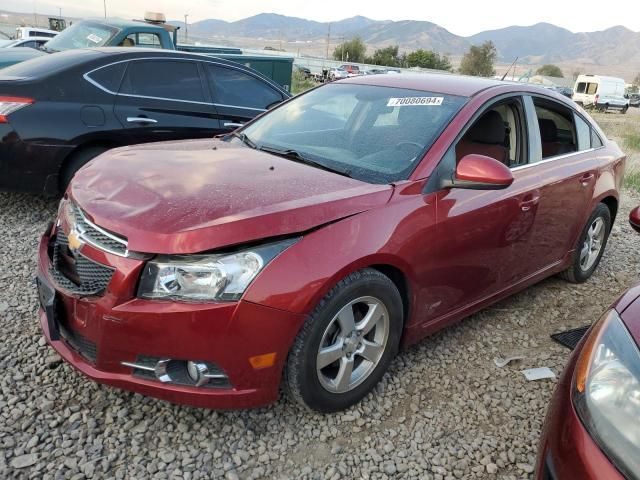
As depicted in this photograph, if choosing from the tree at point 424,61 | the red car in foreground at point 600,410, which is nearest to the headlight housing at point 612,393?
the red car in foreground at point 600,410

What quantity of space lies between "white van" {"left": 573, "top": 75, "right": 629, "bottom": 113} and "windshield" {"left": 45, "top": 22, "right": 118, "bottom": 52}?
38976mm

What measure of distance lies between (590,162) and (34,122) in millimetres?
4346

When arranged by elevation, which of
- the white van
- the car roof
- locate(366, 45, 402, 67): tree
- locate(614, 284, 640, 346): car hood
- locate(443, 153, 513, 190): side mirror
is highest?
the car roof

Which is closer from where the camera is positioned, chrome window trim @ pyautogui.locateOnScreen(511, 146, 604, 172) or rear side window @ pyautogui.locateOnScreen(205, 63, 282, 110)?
chrome window trim @ pyautogui.locateOnScreen(511, 146, 604, 172)

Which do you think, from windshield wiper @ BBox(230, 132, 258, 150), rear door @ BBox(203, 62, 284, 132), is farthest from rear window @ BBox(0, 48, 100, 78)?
windshield wiper @ BBox(230, 132, 258, 150)

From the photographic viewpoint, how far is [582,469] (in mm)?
1583

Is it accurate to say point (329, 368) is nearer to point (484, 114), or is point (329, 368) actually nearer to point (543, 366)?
point (543, 366)

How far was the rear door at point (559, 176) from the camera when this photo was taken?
3.52 metres

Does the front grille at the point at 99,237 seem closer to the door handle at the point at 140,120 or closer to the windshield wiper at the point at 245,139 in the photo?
the windshield wiper at the point at 245,139

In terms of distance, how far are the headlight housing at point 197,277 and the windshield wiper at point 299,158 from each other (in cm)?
87

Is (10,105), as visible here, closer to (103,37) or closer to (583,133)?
(103,37)

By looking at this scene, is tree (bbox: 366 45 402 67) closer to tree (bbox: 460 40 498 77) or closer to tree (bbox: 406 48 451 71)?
tree (bbox: 406 48 451 71)

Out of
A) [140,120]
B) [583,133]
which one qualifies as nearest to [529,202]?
[583,133]

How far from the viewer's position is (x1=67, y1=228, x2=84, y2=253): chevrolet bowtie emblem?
233 centimetres
